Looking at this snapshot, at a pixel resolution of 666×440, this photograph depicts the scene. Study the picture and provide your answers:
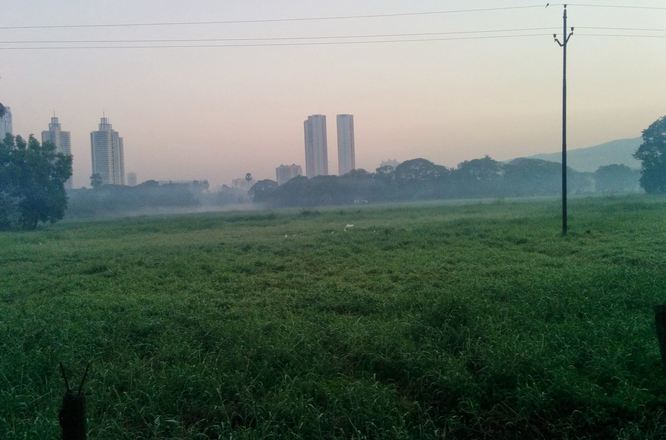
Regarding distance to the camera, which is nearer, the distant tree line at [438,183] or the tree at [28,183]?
the tree at [28,183]

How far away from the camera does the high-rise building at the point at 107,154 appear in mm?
56969

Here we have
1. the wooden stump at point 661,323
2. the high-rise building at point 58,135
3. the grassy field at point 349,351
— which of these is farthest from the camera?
the high-rise building at point 58,135

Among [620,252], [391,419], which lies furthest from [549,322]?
[620,252]

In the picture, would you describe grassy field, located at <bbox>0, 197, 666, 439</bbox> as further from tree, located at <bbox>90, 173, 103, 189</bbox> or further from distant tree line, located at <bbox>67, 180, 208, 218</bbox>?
tree, located at <bbox>90, 173, 103, 189</bbox>

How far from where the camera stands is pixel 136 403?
476cm

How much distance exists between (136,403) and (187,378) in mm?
557

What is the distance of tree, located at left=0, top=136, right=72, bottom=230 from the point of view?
3384 centimetres

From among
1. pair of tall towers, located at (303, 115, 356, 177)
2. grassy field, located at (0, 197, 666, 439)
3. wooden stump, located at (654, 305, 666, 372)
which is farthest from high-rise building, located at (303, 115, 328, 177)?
wooden stump, located at (654, 305, 666, 372)

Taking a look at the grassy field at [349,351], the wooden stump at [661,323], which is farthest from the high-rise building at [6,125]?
the wooden stump at [661,323]

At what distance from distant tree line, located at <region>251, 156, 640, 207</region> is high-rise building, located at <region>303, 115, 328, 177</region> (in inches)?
142

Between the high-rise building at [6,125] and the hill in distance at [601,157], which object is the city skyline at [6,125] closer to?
the high-rise building at [6,125]

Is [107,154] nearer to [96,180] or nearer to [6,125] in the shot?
[96,180]

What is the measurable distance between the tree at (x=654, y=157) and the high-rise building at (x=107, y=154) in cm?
5509

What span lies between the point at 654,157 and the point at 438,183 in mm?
31584
